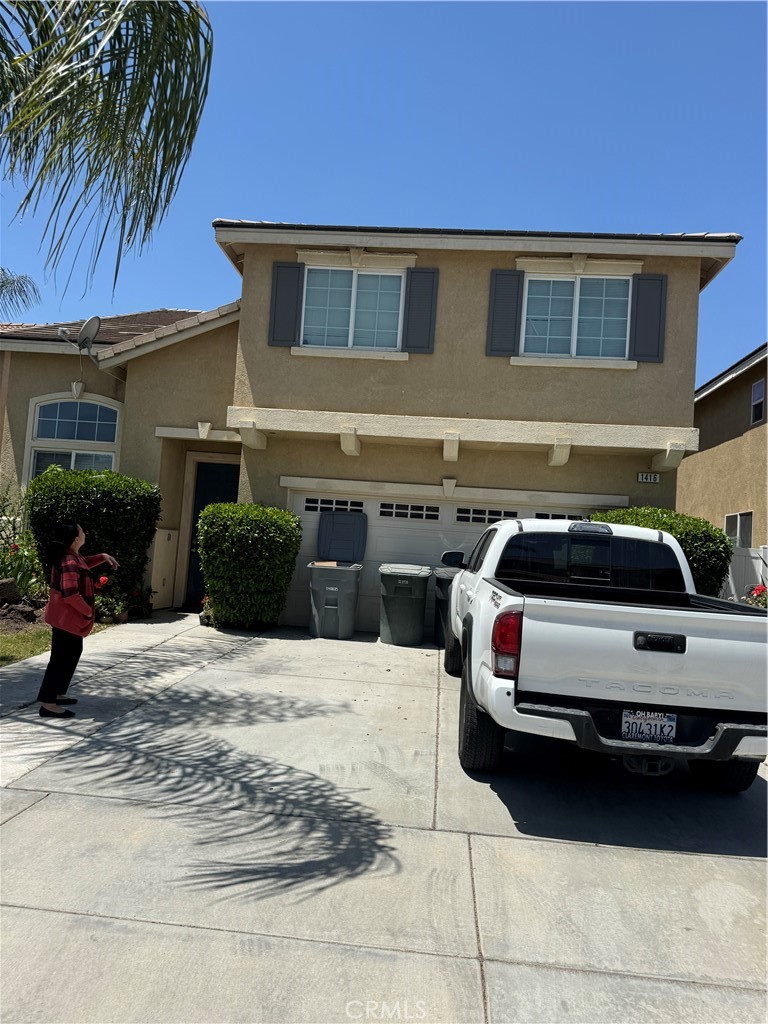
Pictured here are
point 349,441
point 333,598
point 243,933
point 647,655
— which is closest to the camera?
point 243,933

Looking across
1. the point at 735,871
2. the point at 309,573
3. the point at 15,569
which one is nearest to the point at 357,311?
the point at 309,573

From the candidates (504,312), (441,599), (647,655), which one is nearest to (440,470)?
(441,599)

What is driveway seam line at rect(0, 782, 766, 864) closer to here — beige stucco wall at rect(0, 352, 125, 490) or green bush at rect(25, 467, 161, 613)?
green bush at rect(25, 467, 161, 613)

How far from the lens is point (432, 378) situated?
11219 millimetres

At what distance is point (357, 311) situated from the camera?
11500 millimetres

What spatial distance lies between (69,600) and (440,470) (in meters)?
6.60

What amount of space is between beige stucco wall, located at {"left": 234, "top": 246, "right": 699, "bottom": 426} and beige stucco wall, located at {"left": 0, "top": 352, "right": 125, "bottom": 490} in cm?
279

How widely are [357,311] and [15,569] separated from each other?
6.30 meters

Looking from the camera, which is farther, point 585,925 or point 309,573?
point 309,573

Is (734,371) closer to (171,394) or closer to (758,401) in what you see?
(758,401)

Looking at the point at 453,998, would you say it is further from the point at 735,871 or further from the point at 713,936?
the point at 735,871

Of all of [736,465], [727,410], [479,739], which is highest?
[727,410]

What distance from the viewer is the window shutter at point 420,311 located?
442 inches

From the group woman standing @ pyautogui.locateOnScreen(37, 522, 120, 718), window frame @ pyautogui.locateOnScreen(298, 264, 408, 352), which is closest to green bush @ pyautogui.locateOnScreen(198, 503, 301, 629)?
window frame @ pyautogui.locateOnScreen(298, 264, 408, 352)
